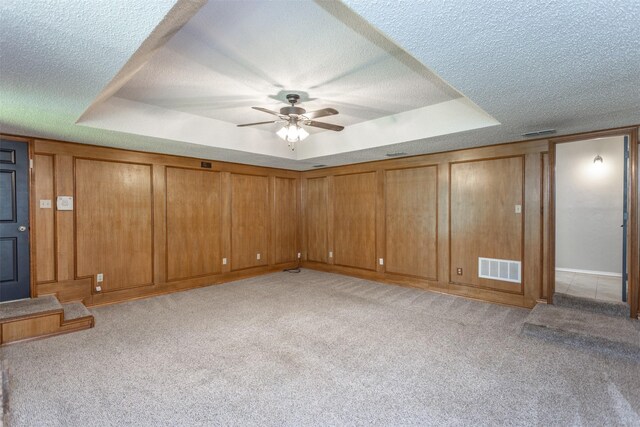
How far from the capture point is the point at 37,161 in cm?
404

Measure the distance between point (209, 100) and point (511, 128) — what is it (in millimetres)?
3621

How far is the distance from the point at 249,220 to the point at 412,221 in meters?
3.21

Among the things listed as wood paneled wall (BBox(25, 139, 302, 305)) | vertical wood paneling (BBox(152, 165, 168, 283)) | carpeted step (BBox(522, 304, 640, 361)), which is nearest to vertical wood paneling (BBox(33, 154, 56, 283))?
wood paneled wall (BBox(25, 139, 302, 305))

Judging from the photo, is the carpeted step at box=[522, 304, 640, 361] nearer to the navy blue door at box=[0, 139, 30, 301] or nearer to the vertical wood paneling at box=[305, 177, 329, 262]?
the vertical wood paneling at box=[305, 177, 329, 262]

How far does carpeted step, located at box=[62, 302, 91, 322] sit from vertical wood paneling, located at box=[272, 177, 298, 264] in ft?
11.5

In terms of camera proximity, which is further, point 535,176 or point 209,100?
point 535,176

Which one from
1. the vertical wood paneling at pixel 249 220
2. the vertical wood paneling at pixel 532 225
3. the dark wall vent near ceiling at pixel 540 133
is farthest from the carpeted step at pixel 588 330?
the vertical wood paneling at pixel 249 220

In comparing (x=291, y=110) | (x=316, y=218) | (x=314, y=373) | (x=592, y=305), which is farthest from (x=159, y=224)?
(x=592, y=305)

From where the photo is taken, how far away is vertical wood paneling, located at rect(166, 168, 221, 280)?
523cm

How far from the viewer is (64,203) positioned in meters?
4.21

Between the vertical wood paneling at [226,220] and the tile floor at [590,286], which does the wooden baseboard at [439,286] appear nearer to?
the tile floor at [590,286]

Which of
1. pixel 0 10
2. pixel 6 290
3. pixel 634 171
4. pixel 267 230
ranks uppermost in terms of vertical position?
pixel 0 10

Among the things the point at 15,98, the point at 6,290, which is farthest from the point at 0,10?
the point at 6,290

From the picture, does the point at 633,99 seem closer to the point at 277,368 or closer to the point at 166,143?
the point at 277,368
